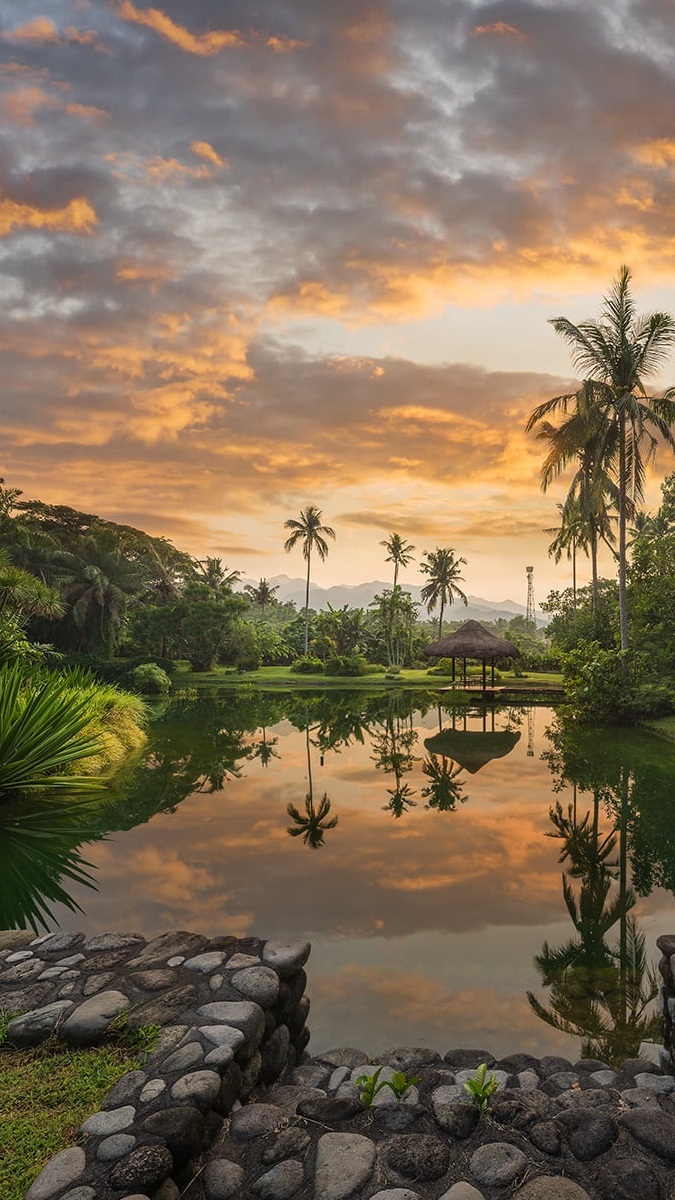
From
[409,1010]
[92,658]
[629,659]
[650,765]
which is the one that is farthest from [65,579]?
[409,1010]

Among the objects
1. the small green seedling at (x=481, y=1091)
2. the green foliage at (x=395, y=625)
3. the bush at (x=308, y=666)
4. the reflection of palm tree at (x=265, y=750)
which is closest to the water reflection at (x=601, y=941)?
the small green seedling at (x=481, y=1091)

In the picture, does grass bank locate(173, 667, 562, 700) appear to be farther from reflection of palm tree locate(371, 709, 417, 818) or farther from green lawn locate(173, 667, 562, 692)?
reflection of palm tree locate(371, 709, 417, 818)

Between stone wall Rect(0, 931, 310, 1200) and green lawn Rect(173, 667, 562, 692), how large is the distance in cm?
2679

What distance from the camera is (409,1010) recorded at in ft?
15.0

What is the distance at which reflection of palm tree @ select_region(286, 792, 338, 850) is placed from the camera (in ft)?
27.8

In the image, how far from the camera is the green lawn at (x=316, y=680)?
32275 millimetres

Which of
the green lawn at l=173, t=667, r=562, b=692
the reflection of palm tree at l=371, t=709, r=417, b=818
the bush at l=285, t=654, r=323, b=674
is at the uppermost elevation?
the bush at l=285, t=654, r=323, b=674

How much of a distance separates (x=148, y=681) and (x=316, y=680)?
33.6 feet

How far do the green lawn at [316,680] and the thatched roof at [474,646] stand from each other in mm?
4303

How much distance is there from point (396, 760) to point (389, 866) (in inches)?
250

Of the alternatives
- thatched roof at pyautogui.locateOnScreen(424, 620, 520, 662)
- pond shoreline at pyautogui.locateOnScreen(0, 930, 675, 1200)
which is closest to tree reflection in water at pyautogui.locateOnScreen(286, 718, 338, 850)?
pond shoreline at pyautogui.locateOnScreen(0, 930, 675, 1200)

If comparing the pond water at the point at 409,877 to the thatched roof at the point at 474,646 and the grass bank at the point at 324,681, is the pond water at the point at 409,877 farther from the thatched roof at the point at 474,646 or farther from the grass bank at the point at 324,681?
the grass bank at the point at 324,681

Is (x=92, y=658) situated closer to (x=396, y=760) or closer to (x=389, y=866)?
(x=396, y=760)

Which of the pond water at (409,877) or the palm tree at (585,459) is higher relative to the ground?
the palm tree at (585,459)
